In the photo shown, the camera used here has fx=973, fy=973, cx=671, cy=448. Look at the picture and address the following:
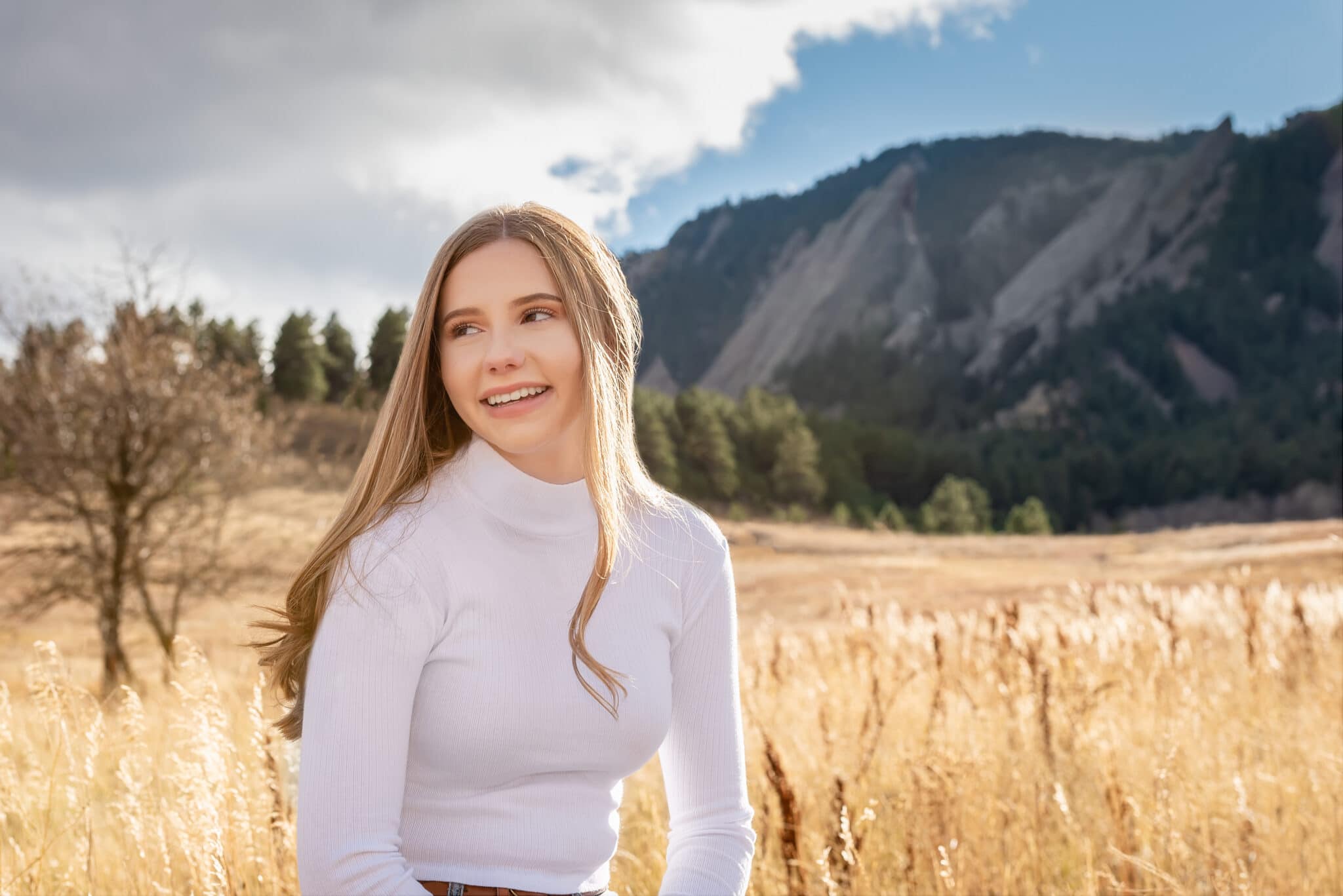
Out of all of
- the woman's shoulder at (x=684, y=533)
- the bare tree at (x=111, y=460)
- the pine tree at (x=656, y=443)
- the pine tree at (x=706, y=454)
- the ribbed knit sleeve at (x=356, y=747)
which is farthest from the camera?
the pine tree at (x=706, y=454)

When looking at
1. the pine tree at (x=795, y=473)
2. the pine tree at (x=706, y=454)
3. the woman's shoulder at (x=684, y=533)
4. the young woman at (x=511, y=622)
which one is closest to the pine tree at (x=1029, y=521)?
the pine tree at (x=795, y=473)

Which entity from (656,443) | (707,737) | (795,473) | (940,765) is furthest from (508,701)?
(795,473)

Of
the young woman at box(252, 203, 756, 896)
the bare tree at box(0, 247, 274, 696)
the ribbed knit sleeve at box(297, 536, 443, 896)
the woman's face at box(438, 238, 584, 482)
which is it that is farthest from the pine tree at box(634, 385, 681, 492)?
the ribbed knit sleeve at box(297, 536, 443, 896)

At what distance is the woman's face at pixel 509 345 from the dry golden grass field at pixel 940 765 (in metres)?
0.90

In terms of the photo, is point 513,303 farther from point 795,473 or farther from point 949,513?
point 795,473

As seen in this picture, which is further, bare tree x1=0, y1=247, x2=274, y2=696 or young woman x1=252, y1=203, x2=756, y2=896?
bare tree x1=0, y1=247, x2=274, y2=696

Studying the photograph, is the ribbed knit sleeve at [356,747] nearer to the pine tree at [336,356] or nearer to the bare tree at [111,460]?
the bare tree at [111,460]

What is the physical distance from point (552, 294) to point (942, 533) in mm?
44193

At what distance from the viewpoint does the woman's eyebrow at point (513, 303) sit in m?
1.76

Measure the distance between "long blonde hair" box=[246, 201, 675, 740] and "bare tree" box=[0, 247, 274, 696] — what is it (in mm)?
10468

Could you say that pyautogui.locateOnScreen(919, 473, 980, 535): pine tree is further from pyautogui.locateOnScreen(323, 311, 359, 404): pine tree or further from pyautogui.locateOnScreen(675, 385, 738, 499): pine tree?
pyautogui.locateOnScreen(323, 311, 359, 404): pine tree

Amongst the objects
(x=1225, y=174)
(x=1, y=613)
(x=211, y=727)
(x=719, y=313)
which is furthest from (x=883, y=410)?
(x=211, y=727)

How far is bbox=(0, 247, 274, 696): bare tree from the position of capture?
36.6ft

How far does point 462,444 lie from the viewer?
1947 millimetres
